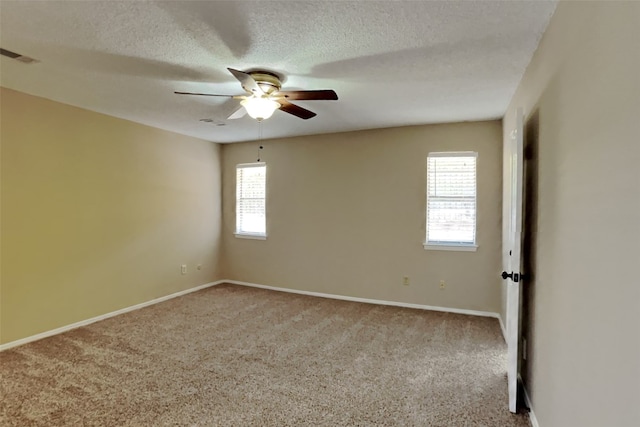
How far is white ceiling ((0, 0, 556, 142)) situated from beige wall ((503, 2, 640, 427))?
53 cm

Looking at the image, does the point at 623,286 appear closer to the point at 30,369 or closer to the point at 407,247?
the point at 407,247

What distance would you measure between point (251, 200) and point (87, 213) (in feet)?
8.10

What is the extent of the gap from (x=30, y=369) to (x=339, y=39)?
3.63m

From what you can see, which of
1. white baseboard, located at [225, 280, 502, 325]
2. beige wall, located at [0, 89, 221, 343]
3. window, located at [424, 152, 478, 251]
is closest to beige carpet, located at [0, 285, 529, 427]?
white baseboard, located at [225, 280, 502, 325]

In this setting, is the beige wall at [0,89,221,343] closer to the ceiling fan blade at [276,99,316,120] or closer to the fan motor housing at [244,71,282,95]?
the fan motor housing at [244,71,282,95]

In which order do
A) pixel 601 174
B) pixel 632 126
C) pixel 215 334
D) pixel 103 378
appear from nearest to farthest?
pixel 632 126, pixel 601 174, pixel 103 378, pixel 215 334

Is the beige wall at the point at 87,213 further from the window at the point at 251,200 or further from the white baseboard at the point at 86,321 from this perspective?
the window at the point at 251,200

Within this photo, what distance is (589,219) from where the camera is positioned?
138 centimetres

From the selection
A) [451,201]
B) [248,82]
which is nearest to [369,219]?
[451,201]

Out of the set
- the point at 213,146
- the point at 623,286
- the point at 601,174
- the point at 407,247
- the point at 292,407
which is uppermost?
the point at 213,146

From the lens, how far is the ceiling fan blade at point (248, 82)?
92.4 inches

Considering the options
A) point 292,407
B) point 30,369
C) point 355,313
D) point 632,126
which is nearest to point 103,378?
point 30,369

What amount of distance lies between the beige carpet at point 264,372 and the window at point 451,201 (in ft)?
3.17

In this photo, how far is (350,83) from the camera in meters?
3.08
